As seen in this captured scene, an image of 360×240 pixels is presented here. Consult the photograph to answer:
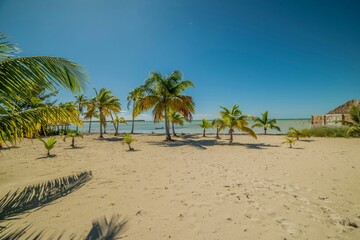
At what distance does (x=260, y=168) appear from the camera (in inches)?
261

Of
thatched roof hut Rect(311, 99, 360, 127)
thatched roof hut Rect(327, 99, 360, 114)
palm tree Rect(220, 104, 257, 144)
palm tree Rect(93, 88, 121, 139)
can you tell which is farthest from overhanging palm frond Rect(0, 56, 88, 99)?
thatched roof hut Rect(327, 99, 360, 114)

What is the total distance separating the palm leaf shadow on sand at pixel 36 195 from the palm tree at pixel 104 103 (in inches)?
633

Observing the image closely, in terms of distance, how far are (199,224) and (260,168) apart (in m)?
4.32

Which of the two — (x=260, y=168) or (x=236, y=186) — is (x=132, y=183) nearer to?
(x=236, y=186)

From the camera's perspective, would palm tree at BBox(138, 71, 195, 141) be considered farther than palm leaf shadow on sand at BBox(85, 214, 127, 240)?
Yes

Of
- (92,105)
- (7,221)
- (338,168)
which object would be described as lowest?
(7,221)

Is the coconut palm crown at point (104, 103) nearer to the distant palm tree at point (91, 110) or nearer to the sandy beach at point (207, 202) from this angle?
the distant palm tree at point (91, 110)

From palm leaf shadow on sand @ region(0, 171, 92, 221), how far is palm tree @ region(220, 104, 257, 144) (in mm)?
10052

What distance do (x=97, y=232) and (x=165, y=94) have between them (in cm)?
1376

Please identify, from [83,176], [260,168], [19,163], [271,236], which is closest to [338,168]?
[260,168]

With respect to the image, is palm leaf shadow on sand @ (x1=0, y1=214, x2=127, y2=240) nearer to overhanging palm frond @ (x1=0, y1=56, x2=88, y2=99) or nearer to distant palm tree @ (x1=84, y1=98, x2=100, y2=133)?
overhanging palm frond @ (x1=0, y1=56, x2=88, y2=99)

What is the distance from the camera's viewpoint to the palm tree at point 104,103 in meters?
20.8

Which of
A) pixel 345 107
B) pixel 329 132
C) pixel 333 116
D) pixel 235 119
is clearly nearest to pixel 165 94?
pixel 235 119

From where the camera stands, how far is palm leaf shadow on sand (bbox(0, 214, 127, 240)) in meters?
2.84
